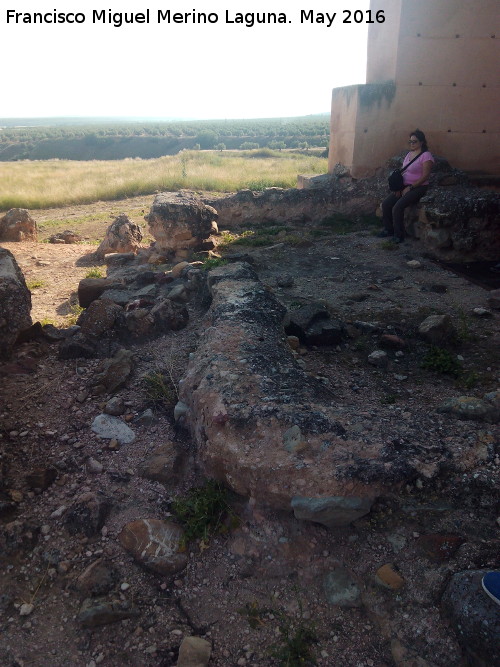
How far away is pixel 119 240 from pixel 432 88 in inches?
233

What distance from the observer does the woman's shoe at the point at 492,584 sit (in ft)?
6.48

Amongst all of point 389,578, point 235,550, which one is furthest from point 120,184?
point 389,578

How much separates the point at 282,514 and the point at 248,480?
9.7 inches

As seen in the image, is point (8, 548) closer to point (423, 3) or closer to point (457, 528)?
point (457, 528)

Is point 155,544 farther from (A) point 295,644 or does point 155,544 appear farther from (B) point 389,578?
(B) point 389,578

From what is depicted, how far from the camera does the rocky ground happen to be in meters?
2.20

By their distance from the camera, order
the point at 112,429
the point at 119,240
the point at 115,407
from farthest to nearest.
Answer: the point at 119,240 < the point at 115,407 < the point at 112,429

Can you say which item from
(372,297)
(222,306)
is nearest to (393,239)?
(372,297)

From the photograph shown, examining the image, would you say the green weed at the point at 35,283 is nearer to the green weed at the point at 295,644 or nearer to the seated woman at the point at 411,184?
the seated woman at the point at 411,184

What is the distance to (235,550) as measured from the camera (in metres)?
2.59

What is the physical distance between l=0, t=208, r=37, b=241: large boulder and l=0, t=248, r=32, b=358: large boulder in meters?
6.08

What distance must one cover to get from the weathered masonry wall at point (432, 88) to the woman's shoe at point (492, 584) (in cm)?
802

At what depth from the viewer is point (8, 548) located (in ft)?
8.76

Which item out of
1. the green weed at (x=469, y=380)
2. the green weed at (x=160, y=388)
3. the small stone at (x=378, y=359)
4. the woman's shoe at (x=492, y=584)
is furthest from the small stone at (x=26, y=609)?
the green weed at (x=469, y=380)
